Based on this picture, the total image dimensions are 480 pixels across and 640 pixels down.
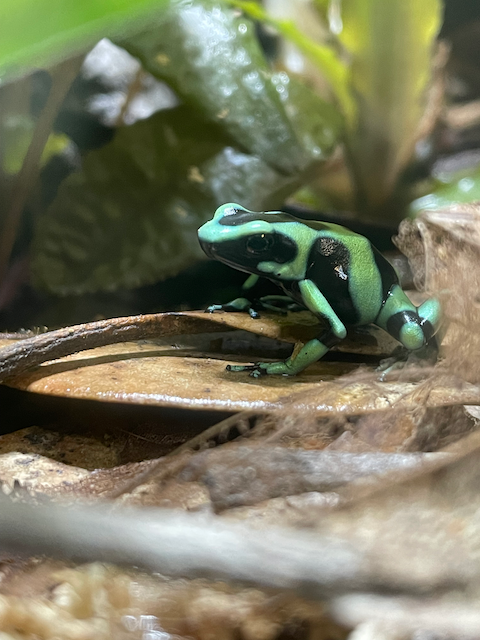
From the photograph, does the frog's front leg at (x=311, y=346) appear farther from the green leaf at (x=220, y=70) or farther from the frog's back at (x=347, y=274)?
the green leaf at (x=220, y=70)

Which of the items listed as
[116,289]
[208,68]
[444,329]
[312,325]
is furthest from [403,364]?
[208,68]

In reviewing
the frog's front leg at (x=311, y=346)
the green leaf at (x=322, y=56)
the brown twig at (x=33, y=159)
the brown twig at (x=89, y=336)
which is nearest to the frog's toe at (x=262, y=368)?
the frog's front leg at (x=311, y=346)

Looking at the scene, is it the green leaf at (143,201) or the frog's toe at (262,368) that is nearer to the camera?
the frog's toe at (262,368)

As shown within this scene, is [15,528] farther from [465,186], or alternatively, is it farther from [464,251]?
[465,186]

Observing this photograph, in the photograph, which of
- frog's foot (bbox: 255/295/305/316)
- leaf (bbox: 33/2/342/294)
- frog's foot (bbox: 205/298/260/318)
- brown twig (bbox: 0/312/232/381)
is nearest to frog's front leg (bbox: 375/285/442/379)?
frog's foot (bbox: 255/295/305/316)

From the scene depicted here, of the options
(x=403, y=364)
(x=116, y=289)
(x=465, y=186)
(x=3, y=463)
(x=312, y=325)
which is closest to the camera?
(x=3, y=463)

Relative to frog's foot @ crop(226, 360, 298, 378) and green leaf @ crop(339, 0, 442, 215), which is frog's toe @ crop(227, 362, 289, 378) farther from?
green leaf @ crop(339, 0, 442, 215)

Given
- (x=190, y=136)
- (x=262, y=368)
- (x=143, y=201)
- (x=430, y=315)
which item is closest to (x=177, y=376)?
(x=262, y=368)
